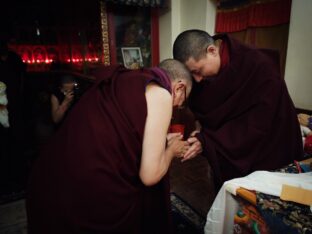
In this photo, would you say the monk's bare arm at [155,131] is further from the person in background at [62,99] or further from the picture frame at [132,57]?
the picture frame at [132,57]

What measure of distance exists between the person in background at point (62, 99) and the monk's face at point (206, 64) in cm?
120

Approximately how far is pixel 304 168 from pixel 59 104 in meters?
1.85

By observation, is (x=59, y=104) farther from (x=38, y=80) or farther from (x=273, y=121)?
(x=38, y=80)

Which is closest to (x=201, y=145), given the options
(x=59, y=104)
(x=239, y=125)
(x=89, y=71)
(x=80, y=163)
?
(x=239, y=125)

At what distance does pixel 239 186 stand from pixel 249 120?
0.44 meters

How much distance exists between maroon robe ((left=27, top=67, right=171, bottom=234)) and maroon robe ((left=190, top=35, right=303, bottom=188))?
46cm

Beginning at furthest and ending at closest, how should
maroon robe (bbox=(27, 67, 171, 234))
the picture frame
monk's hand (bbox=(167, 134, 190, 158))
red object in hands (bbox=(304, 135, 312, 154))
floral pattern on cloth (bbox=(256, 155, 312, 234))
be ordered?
the picture frame, red object in hands (bbox=(304, 135, 312, 154)), monk's hand (bbox=(167, 134, 190, 158)), maroon robe (bbox=(27, 67, 171, 234)), floral pattern on cloth (bbox=(256, 155, 312, 234))

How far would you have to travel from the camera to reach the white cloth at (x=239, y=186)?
88 centimetres

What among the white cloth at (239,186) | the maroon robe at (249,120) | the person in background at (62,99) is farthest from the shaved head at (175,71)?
the person in background at (62,99)

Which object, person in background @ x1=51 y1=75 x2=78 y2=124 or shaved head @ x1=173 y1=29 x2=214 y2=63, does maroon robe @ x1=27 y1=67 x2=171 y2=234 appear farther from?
person in background @ x1=51 y1=75 x2=78 y2=124

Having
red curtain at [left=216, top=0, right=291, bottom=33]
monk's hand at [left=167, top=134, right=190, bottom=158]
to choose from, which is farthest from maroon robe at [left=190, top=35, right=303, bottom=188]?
red curtain at [left=216, top=0, right=291, bottom=33]

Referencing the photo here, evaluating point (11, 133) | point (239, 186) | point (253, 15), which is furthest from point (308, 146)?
point (11, 133)

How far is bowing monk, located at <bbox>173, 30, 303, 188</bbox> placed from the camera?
1226 millimetres

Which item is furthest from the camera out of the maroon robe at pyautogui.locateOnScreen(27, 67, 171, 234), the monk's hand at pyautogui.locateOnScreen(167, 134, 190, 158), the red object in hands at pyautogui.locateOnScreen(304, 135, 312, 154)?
the red object in hands at pyautogui.locateOnScreen(304, 135, 312, 154)
